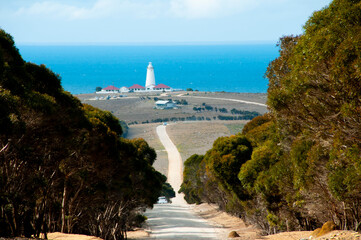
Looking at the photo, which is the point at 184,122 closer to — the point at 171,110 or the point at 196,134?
the point at 196,134

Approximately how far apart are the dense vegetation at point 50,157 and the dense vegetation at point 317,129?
6288 millimetres

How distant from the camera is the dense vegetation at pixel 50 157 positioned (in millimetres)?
11884

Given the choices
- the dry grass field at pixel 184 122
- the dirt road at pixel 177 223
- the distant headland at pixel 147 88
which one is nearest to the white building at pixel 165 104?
the dry grass field at pixel 184 122

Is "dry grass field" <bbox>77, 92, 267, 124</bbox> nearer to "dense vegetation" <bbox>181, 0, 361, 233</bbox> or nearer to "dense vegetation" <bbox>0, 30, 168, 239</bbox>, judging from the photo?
"dense vegetation" <bbox>0, 30, 168, 239</bbox>

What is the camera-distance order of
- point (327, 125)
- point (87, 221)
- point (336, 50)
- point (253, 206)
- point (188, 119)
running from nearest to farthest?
point (336, 50) < point (327, 125) < point (87, 221) < point (253, 206) < point (188, 119)

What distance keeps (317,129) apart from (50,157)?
28.0 feet

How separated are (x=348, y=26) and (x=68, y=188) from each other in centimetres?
1211

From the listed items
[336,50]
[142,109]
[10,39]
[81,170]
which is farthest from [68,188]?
[142,109]

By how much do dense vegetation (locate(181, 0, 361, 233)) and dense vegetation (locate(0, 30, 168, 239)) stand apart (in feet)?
20.6

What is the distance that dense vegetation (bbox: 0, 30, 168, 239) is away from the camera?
1188cm

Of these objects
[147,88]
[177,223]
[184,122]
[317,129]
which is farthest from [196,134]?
[147,88]

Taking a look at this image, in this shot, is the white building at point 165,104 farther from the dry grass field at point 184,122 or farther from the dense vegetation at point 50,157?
the dense vegetation at point 50,157

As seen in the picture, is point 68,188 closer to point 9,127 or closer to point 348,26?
point 9,127

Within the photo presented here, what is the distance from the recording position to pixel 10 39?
13.4m
